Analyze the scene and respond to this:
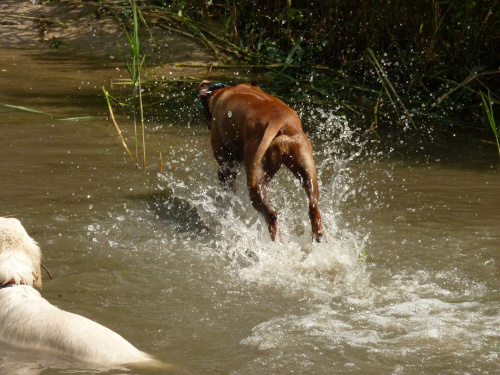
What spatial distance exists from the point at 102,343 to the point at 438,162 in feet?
14.9

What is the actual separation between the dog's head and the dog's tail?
1591mm

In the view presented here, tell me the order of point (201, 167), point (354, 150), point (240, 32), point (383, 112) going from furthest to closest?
point (240, 32) < point (383, 112) < point (354, 150) < point (201, 167)

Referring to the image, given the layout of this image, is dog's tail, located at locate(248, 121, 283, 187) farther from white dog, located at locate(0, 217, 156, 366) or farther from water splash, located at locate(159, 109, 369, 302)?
white dog, located at locate(0, 217, 156, 366)

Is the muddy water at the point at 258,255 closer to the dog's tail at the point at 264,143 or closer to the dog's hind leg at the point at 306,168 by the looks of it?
the dog's hind leg at the point at 306,168

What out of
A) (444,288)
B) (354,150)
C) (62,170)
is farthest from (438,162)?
(62,170)

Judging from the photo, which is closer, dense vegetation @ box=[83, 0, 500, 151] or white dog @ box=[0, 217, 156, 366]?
white dog @ box=[0, 217, 156, 366]

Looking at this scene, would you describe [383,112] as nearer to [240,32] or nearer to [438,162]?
[438,162]

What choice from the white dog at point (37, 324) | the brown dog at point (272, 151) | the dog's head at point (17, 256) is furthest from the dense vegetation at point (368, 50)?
the white dog at point (37, 324)

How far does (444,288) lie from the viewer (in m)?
4.69

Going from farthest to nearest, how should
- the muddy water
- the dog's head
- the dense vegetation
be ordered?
the dense vegetation
the muddy water
the dog's head

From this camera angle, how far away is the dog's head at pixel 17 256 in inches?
149

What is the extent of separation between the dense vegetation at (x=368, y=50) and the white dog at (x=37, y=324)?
4.47m

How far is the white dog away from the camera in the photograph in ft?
11.2

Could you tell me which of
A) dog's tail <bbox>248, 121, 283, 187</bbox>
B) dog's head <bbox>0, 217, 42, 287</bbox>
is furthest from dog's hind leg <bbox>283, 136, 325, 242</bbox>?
dog's head <bbox>0, 217, 42, 287</bbox>
